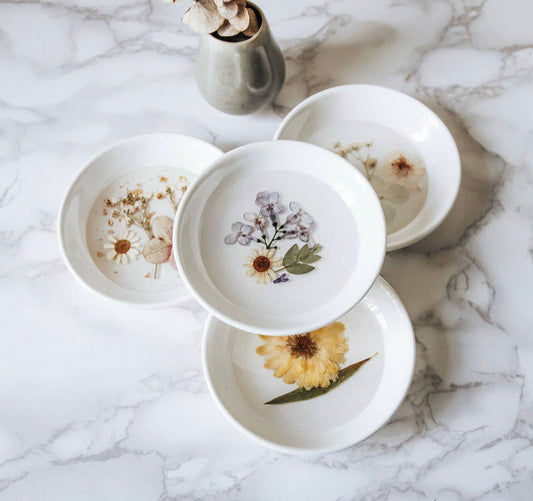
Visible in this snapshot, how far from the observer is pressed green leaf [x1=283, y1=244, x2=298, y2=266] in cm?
72

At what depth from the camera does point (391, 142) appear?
0.89 metres

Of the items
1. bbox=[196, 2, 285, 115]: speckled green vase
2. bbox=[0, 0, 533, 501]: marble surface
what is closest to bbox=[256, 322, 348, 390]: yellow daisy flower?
bbox=[0, 0, 533, 501]: marble surface

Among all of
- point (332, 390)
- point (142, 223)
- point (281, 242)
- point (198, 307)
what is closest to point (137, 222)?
point (142, 223)

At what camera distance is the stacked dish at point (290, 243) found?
0.71 m

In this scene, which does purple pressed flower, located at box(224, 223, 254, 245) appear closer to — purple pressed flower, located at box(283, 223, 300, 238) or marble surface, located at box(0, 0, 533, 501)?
purple pressed flower, located at box(283, 223, 300, 238)

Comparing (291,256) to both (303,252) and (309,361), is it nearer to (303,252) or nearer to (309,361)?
(303,252)

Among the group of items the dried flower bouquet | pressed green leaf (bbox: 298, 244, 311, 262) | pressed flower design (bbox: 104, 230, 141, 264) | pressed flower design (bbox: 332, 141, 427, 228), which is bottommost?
pressed flower design (bbox: 104, 230, 141, 264)

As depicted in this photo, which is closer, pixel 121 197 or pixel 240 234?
pixel 240 234

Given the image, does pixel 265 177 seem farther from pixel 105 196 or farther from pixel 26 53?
pixel 26 53

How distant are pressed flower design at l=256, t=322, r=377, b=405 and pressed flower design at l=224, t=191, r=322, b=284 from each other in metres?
0.14

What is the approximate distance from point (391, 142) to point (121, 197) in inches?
15.4

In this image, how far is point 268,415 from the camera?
0.81 metres

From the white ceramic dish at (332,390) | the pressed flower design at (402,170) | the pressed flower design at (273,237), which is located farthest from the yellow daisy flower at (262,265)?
the pressed flower design at (402,170)

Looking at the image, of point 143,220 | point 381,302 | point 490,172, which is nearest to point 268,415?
point 381,302
